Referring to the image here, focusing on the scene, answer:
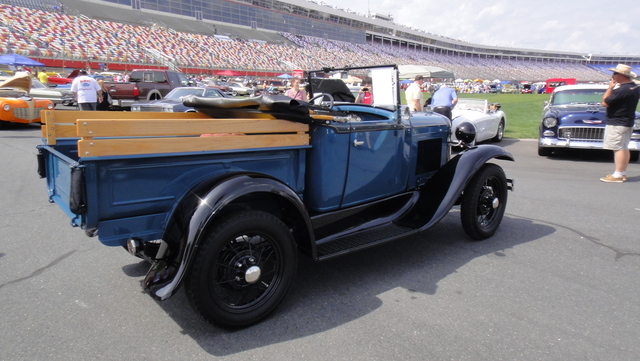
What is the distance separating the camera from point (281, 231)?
2.76m

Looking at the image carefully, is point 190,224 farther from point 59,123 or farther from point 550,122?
point 550,122

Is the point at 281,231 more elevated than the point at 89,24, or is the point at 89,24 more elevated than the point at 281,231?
the point at 89,24

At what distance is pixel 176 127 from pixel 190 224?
0.59 meters

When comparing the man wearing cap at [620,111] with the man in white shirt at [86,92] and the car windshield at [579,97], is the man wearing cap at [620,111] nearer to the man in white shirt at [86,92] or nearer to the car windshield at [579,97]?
the car windshield at [579,97]

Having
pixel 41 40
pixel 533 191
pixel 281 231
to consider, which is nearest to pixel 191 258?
pixel 281 231

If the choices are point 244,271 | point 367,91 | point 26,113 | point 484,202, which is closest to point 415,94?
point 367,91

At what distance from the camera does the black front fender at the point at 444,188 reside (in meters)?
3.87

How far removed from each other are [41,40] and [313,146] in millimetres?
37266

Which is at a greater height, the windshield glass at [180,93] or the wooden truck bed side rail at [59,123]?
the windshield glass at [180,93]

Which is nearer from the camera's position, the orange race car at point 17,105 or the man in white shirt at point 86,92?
the man in white shirt at point 86,92

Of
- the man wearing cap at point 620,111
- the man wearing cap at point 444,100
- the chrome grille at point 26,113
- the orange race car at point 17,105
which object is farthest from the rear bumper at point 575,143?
the chrome grille at point 26,113

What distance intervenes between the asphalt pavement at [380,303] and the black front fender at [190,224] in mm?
377

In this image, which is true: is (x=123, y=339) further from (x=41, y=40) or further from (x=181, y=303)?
(x=41, y=40)

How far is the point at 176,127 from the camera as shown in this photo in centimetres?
255
